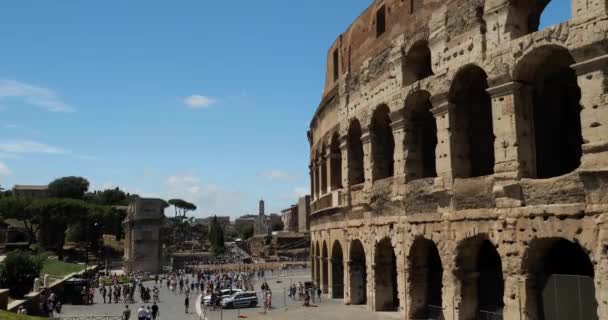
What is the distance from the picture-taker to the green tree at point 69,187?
92.8 m

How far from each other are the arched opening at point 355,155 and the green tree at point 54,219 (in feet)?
160

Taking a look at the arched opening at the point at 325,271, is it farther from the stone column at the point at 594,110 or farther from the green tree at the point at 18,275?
the stone column at the point at 594,110

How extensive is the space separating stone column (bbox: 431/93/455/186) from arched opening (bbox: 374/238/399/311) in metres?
4.80

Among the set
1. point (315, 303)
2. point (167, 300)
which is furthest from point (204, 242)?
point (315, 303)

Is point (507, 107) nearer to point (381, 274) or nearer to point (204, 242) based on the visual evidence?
point (381, 274)

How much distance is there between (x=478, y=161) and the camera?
647 inches

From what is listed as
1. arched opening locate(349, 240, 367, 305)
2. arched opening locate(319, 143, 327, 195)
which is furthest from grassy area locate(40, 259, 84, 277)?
arched opening locate(349, 240, 367, 305)

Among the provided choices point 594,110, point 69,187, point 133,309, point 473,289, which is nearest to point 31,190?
point 69,187

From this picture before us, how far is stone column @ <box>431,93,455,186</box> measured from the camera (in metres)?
15.3

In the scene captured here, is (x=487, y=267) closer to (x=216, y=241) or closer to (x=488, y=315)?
(x=488, y=315)

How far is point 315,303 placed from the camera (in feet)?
76.5

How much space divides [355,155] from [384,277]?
5233 mm

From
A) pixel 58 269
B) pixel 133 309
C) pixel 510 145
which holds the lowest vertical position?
pixel 133 309

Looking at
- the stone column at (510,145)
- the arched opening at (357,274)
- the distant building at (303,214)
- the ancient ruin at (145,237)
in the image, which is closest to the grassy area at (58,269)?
the ancient ruin at (145,237)
